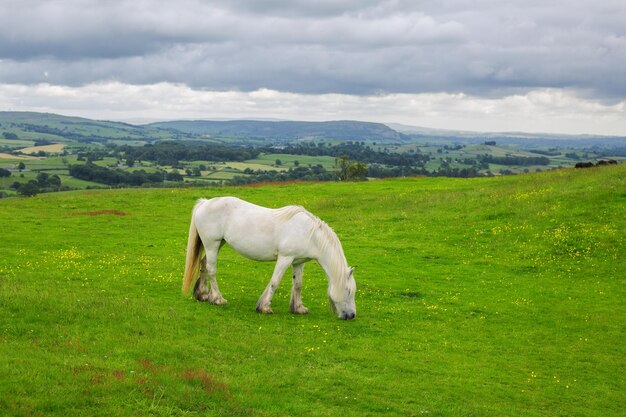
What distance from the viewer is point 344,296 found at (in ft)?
52.4

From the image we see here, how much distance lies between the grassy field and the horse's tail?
1.00 meters

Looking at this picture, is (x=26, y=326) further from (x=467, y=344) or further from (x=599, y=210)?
(x=599, y=210)

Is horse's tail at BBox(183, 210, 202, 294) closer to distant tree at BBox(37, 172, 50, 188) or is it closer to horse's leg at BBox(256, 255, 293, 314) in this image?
horse's leg at BBox(256, 255, 293, 314)

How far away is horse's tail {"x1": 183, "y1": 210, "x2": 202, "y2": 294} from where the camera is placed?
55.9 feet

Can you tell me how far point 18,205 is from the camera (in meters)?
41.2

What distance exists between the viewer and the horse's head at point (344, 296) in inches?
627

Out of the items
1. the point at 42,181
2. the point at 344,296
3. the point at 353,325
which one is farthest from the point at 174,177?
the point at 353,325

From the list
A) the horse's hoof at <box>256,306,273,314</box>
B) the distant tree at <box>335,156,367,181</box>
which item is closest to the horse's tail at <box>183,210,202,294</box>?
the horse's hoof at <box>256,306,273,314</box>

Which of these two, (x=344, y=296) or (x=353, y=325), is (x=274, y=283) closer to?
(x=344, y=296)

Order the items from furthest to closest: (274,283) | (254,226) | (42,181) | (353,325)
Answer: (42,181)
(254,226)
(274,283)
(353,325)

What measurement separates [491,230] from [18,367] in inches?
964

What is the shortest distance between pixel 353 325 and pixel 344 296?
0.79 meters

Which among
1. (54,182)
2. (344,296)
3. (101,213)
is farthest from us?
(54,182)

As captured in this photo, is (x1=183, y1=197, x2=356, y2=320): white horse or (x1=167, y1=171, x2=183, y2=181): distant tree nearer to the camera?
(x1=183, y1=197, x2=356, y2=320): white horse
